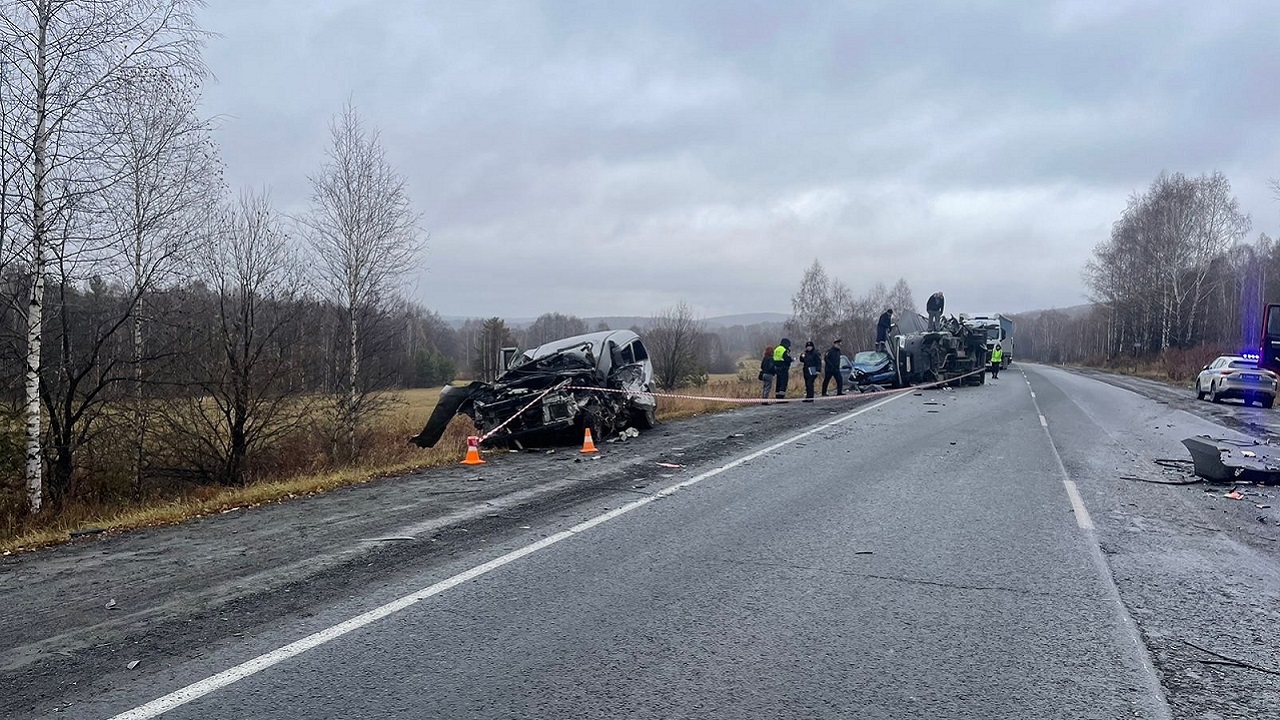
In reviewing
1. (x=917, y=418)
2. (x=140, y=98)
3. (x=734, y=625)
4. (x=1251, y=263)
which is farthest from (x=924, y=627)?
(x=1251, y=263)

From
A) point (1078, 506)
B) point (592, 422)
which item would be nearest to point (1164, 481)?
point (1078, 506)

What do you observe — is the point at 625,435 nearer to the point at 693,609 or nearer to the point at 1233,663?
the point at 693,609

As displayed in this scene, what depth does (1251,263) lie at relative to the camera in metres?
57.2

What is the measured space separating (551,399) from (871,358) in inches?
688

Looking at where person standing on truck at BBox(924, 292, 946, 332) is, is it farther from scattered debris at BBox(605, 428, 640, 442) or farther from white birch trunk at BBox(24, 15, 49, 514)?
white birch trunk at BBox(24, 15, 49, 514)

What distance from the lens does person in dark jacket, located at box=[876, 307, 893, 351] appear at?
1026 inches

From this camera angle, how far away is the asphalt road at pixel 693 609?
3.38 metres

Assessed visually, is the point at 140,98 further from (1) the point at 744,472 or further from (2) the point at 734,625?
(2) the point at 734,625

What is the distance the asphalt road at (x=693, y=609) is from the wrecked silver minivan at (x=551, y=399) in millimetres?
3392

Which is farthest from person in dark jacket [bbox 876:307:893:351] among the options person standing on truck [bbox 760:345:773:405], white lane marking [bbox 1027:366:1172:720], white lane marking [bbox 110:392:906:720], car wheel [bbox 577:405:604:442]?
white lane marking [bbox 110:392:906:720]

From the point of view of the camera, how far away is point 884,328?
26.5 m

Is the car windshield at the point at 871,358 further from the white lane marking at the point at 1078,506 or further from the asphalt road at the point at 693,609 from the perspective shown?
the asphalt road at the point at 693,609

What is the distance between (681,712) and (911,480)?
6.42m

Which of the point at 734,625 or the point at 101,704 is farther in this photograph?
the point at 734,625
